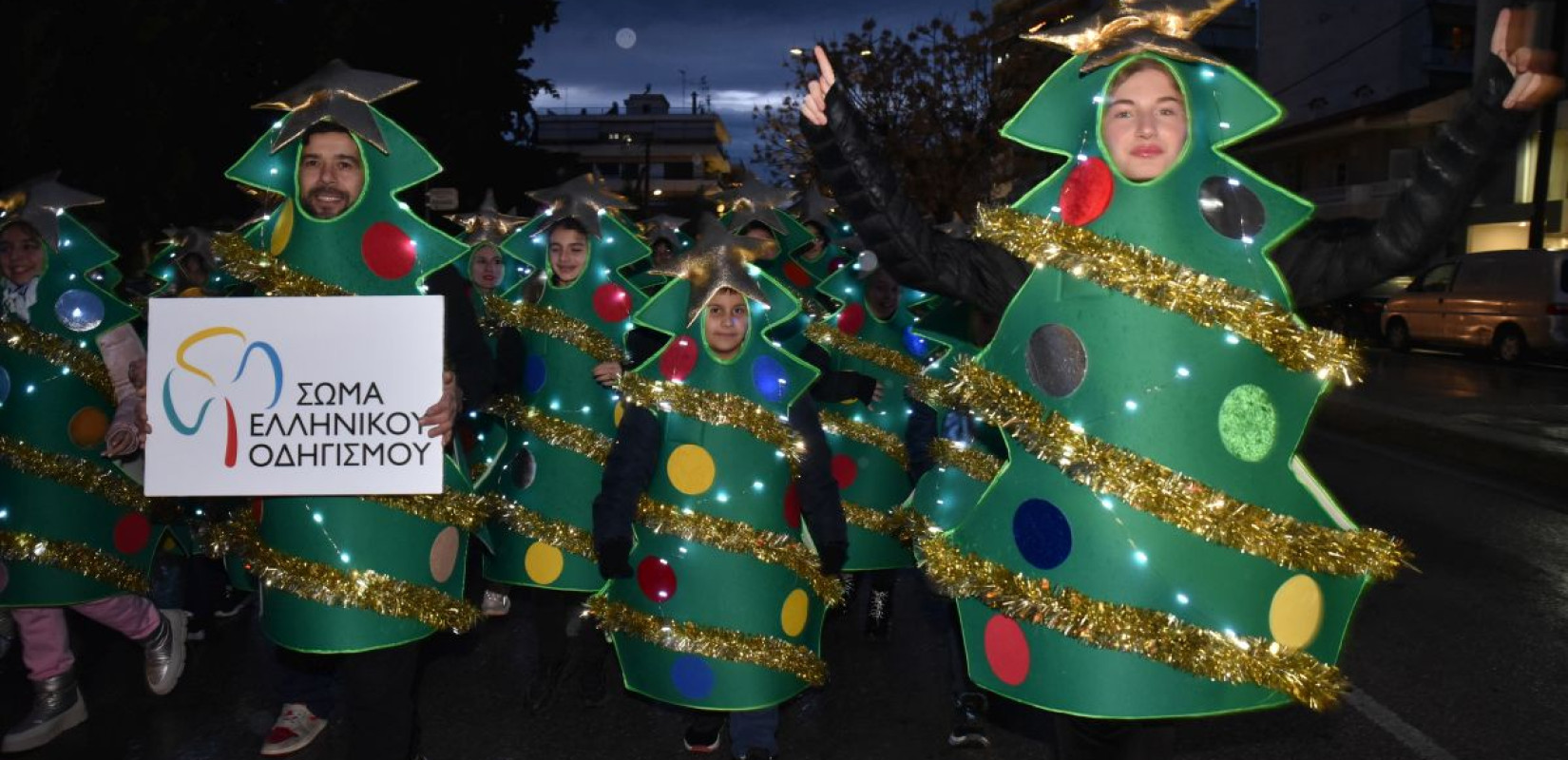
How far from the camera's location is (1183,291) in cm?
313

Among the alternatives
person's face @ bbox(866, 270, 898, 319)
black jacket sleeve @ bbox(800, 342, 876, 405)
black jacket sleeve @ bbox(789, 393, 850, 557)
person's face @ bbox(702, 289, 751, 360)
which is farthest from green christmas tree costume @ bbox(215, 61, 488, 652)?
person's face @ bbox(866, 270, 898, 319)

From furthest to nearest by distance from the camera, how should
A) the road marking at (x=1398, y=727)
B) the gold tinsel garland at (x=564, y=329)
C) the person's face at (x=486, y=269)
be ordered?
the person's face at (x=486, y=269) < the gold tinsel garland at (x=564, y=329) < the road marking at (x=1398, y=727)

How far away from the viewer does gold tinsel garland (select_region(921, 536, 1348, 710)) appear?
3072mm

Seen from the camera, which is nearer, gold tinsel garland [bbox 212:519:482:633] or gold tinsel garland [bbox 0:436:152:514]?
gold tinsel garland [bbox 212:519:482:633]

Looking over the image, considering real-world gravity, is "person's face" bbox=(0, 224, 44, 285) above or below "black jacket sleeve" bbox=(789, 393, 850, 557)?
above

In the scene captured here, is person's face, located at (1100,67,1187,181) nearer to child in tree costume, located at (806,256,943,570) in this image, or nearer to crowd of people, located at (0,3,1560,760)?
crowd of people, located at (0,3,1560,760)

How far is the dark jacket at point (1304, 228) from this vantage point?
2955 millimetres

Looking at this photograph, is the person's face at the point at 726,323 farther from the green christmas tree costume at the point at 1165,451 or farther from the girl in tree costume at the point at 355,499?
the green christmas tree costume at the point at 1165,451

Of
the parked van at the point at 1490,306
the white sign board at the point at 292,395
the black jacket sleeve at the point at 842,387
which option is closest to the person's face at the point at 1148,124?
the white sign board at the point at 292,395

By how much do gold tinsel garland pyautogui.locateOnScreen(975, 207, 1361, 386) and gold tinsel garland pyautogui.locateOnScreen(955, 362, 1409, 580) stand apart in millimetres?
354

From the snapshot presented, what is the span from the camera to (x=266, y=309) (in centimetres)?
405

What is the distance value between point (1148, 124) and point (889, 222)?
2.21 ft

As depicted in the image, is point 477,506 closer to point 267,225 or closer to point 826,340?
point 267,225

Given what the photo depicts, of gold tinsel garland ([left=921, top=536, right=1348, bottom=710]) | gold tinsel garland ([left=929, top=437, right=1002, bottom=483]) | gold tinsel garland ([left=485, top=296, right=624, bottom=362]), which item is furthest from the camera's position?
gold tinsel garland ([left=485, top=296, right=624, bottom=362])
